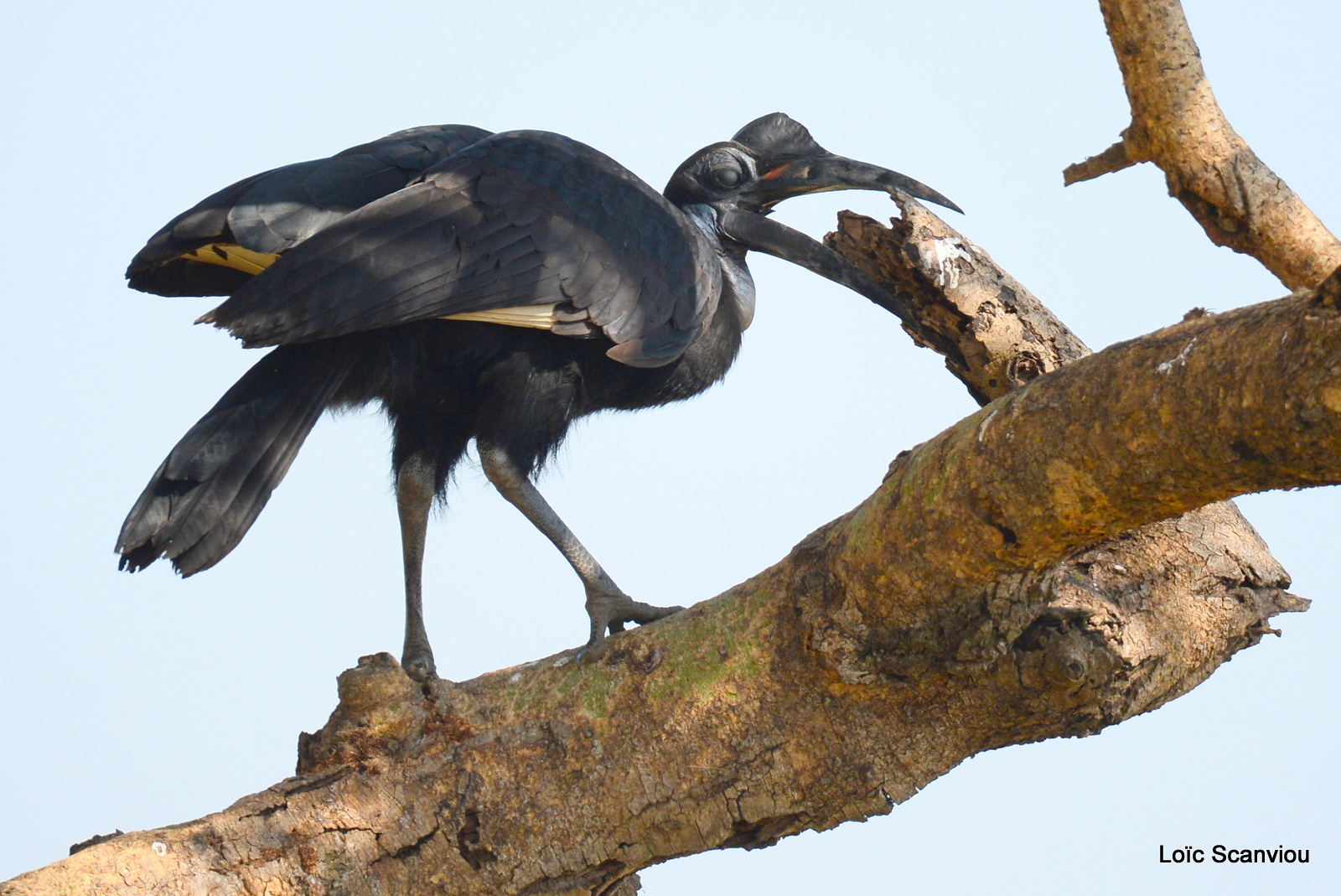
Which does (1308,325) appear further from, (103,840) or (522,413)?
(103,840)

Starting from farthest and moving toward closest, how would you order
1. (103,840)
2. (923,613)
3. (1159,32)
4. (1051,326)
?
(1051,326) → (1159,32) → (103,840) → (923,613)

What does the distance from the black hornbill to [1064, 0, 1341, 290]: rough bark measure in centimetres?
80

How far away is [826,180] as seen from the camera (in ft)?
13.3

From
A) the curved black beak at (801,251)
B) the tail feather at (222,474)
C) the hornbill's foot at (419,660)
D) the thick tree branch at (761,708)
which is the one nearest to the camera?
the thick tree branch at (761,708)

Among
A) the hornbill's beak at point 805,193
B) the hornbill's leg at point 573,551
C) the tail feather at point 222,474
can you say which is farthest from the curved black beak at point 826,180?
the tail feather at point 222,474

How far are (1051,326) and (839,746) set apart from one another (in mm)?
1206

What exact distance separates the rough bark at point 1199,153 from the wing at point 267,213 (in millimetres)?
1861

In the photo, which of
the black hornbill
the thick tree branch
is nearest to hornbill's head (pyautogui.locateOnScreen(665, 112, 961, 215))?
the black hornbill

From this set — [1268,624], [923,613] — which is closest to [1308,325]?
[923,613]

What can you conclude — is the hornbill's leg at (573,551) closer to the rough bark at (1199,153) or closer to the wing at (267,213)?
the wing at (267,213)

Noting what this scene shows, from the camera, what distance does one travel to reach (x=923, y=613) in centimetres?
235

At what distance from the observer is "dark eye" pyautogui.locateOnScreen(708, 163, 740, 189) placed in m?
4.20

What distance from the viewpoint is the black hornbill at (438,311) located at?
111 inches

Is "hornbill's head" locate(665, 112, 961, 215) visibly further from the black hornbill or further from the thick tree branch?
the thick tree branch
